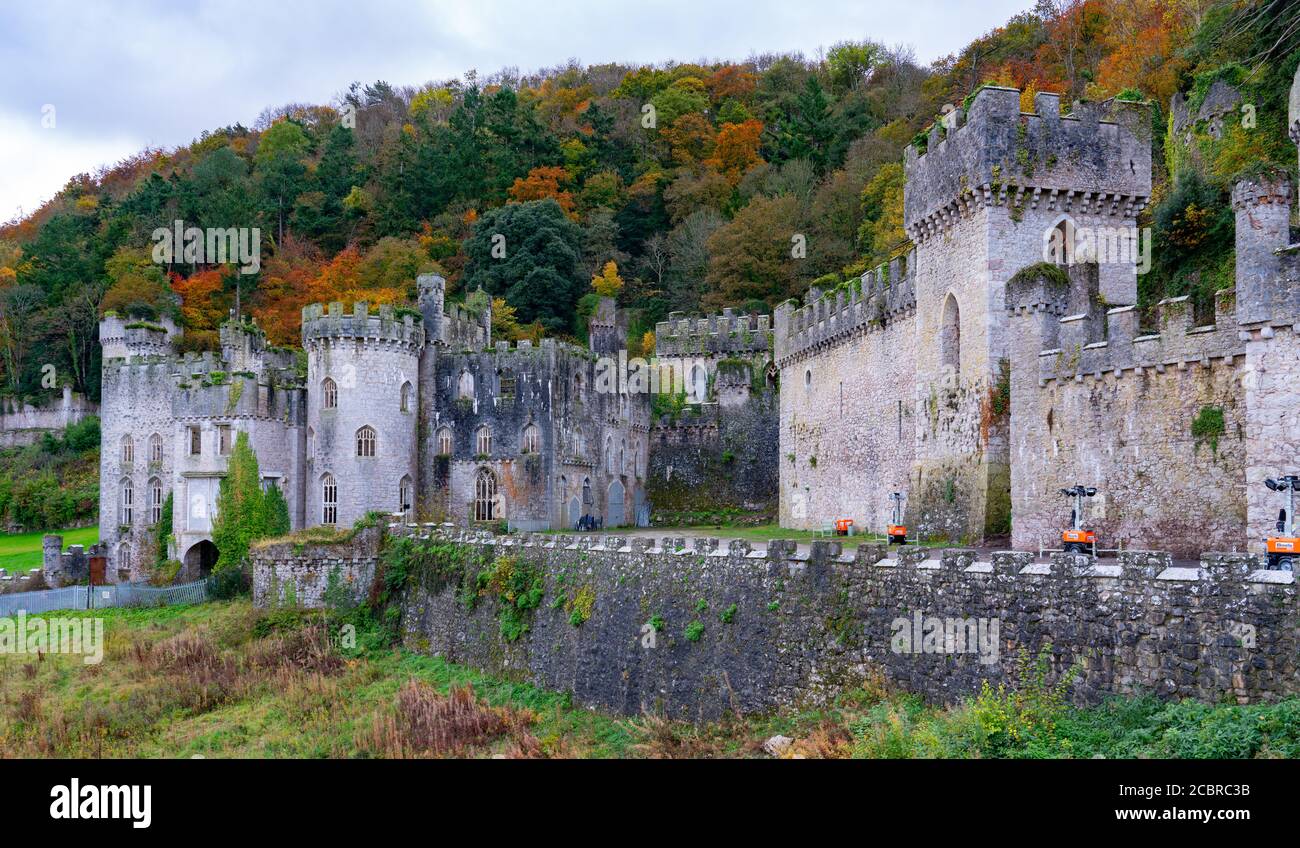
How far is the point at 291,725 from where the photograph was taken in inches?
965

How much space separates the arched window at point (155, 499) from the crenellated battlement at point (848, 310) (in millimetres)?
23576

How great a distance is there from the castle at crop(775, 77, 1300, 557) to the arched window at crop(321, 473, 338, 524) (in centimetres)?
1808

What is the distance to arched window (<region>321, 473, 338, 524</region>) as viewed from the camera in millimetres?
39719

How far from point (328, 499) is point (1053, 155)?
2632 centimetres

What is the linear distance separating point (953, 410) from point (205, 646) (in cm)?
2071

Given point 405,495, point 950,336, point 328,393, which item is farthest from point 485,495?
point 950,336

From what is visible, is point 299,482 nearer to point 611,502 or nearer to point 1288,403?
point 611,502

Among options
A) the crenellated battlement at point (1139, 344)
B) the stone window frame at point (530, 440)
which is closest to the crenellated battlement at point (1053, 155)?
the crenellated battlement at point (1139, 344)

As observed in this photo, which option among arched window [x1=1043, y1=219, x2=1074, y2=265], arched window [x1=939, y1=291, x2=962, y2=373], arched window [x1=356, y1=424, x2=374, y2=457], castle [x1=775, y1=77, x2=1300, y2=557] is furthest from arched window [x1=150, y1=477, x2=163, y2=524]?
arched window [x1=1043, y1=219, x2=1074, y2=265]

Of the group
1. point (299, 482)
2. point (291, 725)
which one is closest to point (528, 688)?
point (291, 725)

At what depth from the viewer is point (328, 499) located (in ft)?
131

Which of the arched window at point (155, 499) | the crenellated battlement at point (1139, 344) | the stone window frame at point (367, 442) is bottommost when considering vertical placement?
the arched window at point (155, 499)

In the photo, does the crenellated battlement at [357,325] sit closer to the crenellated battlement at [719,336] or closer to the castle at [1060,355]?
the crenellated battlement at [719,336]

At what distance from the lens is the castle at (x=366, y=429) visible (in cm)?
3991
